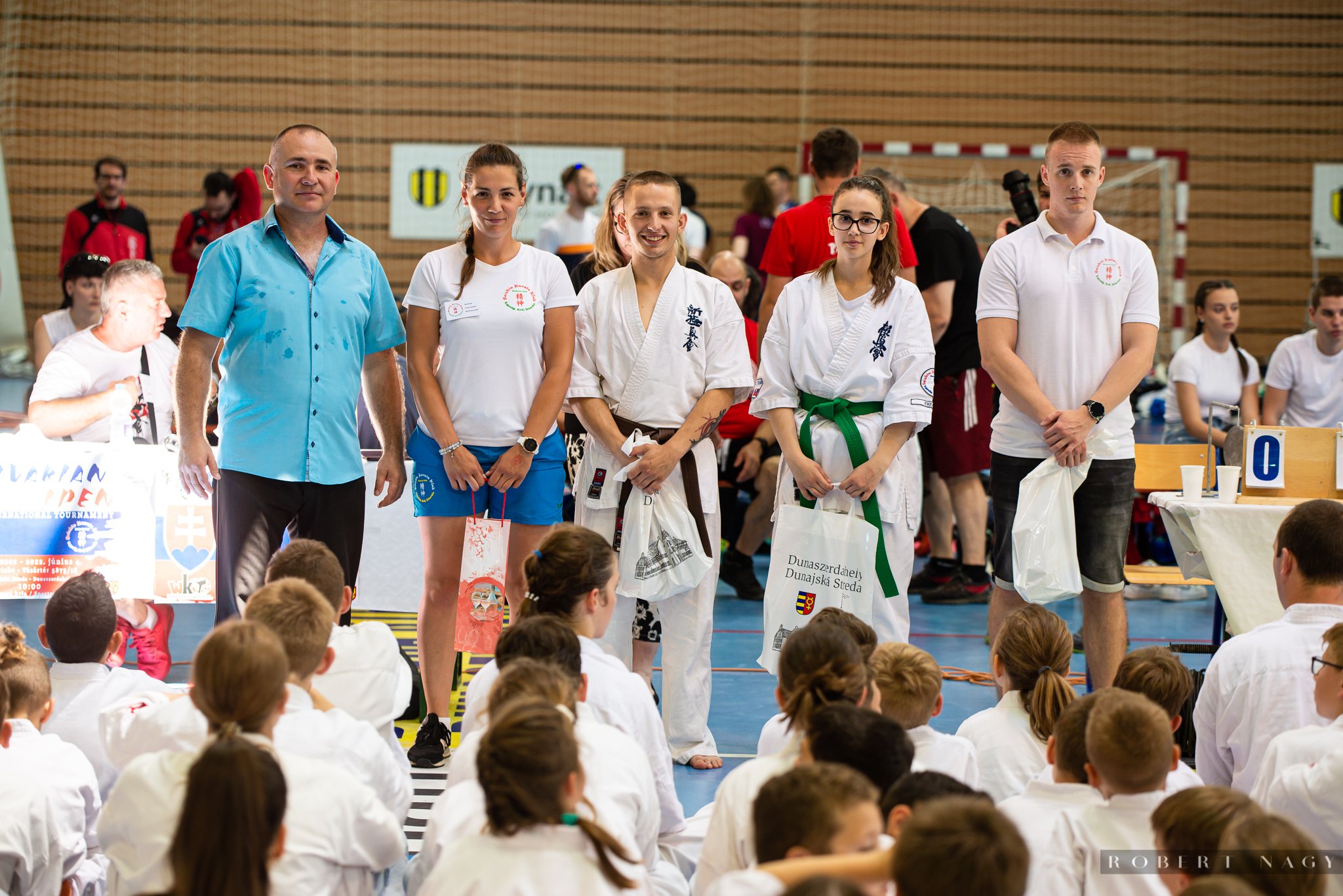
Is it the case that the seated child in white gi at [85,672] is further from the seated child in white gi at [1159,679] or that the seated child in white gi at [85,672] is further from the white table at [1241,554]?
the white table at [1241,554]

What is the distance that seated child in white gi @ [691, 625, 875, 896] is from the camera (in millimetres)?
2131

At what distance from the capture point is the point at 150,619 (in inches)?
175

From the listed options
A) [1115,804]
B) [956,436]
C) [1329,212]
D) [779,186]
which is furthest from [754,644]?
[1329,212]

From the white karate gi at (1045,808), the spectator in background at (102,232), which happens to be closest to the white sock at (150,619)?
the white karate gi at (1045,808)

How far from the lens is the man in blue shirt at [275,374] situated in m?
3.43

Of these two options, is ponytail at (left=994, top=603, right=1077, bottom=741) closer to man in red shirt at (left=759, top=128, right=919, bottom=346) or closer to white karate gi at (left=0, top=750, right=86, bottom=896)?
white karate gi at (left=0, top=750, right=86, bottom=896)

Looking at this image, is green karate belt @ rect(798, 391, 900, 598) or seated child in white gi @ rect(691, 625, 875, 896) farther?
green karate belt @ rect(798, 391, 900, 598)

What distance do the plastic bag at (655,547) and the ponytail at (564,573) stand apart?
2.69 ft

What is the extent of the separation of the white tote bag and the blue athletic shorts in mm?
682

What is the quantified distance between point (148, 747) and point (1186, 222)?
11.5 metres

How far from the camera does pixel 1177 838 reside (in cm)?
178

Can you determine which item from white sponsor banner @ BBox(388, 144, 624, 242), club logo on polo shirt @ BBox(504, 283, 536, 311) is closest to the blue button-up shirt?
club logo on polo shirt @ BBox(504, 283, 536, 311)

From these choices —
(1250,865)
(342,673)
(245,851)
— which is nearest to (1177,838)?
(1250,865)

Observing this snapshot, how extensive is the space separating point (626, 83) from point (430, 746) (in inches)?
360
